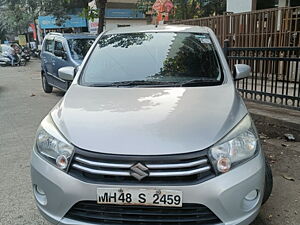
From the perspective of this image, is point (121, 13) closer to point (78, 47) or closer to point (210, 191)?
point (78, 47)

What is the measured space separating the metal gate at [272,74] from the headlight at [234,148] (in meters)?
3.41

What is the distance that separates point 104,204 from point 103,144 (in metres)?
0.39

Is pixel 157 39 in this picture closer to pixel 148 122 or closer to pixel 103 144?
pixel 148 122

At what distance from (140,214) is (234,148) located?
0.77 m

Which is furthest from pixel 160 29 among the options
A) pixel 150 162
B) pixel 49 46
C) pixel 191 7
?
pixel 191 7

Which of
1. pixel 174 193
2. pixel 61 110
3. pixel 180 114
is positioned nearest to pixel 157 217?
pixel 174 193

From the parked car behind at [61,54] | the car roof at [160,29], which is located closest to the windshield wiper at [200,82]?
the car roof at [160,29]

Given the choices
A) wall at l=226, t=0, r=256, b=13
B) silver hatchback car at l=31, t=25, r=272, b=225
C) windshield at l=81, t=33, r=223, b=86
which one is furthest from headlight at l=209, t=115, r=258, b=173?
wall at l=226, t=0, r=256, b=13

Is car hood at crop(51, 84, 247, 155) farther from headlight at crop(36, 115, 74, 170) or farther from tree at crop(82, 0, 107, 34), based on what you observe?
tree at crop(82, 0, 107, 34)

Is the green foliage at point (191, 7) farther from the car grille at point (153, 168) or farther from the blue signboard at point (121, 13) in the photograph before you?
the car grille at point (153, 168)

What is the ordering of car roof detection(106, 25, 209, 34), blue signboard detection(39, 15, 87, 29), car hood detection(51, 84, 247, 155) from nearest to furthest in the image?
car hood detection(51, 84, 247, 155), car roof detection(106, 25, 209, 34), blue signboard detection(39, 15, 87, 29)

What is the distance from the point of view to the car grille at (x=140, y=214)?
2.05 m

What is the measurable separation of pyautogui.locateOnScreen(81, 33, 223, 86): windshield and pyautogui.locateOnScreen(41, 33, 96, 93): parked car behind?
188 inches

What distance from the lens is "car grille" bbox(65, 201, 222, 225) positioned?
6.73 feet
